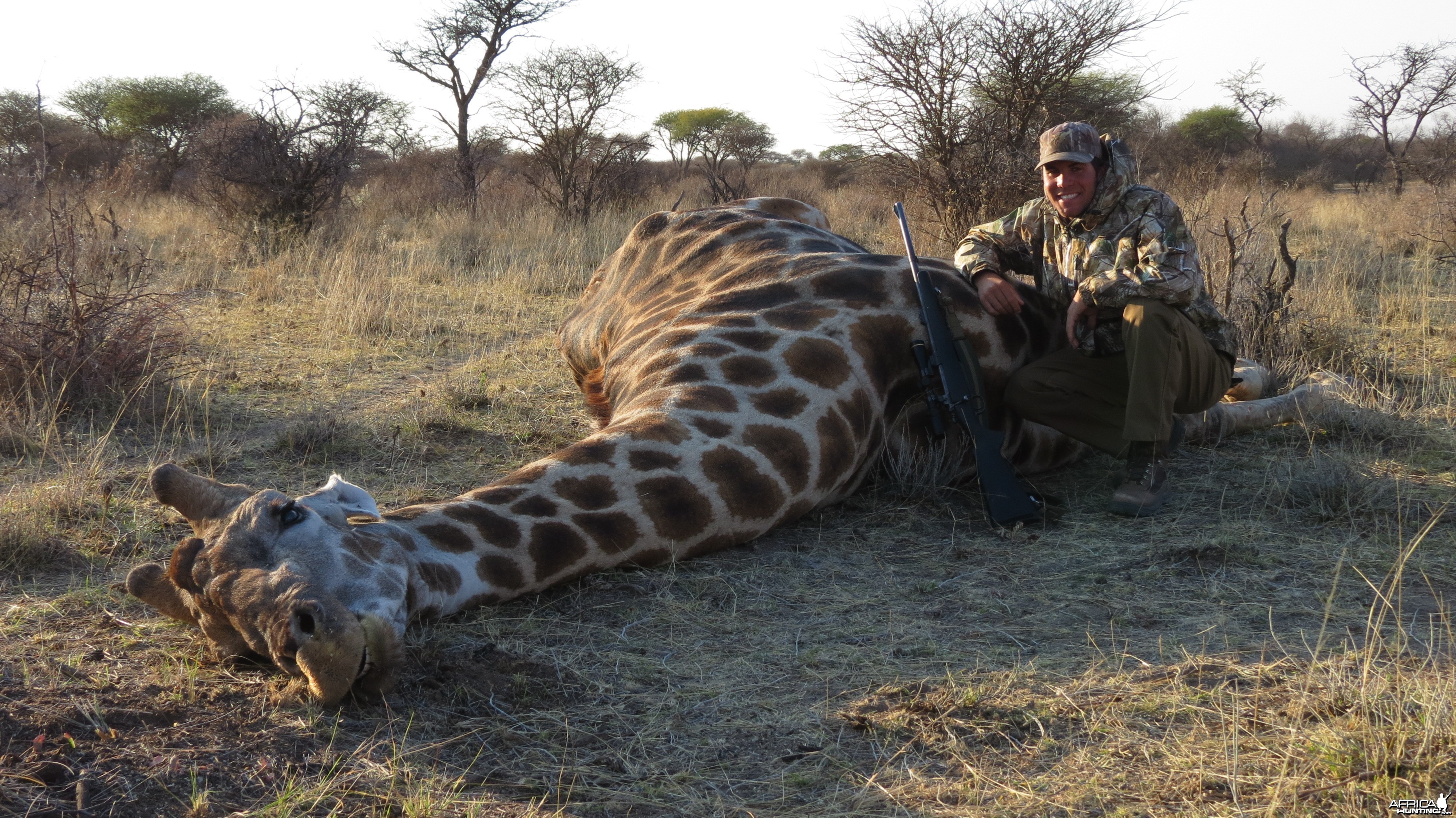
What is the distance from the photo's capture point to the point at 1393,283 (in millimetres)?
8469

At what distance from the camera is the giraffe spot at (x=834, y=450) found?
3.58m

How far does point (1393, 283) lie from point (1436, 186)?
4.26 m

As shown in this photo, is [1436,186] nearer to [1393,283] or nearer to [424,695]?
[1393,283]

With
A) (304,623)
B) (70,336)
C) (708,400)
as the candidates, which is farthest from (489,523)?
(70,336)

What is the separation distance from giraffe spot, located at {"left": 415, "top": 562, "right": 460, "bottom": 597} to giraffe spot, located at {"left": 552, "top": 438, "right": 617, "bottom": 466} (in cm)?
50

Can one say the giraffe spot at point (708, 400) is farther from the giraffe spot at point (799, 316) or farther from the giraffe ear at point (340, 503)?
the giraffe ear at point (340, 503)

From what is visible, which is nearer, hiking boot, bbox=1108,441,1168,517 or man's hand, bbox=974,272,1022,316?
hiking boot, bbox=1108,441,1168,517

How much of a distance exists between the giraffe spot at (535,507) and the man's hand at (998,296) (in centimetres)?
200

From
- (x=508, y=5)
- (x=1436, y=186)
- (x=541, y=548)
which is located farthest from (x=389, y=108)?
(x=541, y=548)

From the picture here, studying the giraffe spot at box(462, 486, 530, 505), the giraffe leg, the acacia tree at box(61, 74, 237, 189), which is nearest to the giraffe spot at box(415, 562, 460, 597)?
the giraffe spot at box(462, 486, 530, 505)

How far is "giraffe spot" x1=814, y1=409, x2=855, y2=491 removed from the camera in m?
3.58

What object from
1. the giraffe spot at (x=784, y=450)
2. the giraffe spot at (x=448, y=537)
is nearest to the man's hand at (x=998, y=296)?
the giraffe spot at (x=784, y=450)

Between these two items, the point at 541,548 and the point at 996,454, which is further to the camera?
the point at 996,454

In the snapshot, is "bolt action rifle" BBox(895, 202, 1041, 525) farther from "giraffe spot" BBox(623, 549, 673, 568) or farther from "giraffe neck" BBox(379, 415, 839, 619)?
"giraffe spot" BBox(623, 549, 673, 568)
